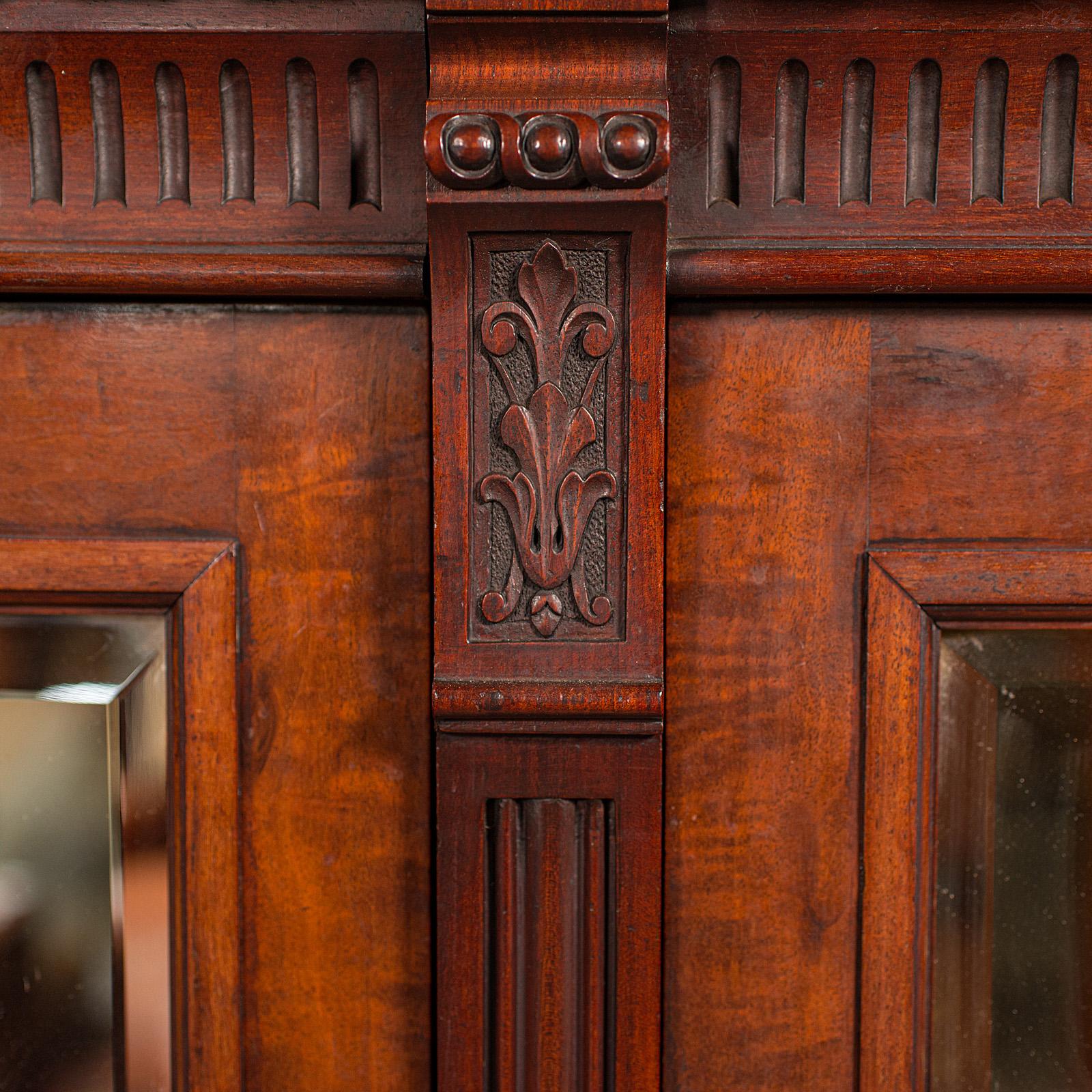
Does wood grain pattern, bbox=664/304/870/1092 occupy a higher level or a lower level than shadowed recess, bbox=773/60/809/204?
lower

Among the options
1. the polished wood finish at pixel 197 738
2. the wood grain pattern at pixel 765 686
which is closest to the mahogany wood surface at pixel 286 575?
the polished wood finish at pixel 197 738

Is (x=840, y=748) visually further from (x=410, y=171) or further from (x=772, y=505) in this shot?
(x=410, y=171)

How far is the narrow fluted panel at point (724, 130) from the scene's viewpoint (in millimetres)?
400

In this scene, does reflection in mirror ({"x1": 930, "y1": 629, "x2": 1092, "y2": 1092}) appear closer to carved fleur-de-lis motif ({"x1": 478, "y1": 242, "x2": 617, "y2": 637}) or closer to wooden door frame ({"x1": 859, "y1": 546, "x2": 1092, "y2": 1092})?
wooden door frame ({"x1": 859, "y1": 546, "x2": 1092, "y2": 1092})

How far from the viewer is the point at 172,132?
0.41 m

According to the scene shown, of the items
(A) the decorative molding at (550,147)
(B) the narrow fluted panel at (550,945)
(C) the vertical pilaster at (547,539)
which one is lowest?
(B) the narrow fluted panel at (550,945)

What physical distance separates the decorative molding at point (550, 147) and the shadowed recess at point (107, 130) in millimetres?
149

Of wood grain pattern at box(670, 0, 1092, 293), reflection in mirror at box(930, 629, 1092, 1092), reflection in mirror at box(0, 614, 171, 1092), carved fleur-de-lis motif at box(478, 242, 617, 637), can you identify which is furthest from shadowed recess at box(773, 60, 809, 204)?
reflection in mirror at box(0, 614, 171, 1092)

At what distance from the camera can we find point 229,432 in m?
0.43

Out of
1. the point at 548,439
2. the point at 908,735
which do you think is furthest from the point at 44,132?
the point at 908,735

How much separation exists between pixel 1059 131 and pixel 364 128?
1.00 feet

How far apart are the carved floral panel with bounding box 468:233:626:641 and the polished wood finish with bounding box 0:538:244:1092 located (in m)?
0.13

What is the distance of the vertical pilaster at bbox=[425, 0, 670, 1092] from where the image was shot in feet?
1.20

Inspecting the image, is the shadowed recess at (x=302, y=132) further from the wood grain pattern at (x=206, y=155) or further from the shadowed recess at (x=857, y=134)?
the shadowed recess at (x=857, y=134)
